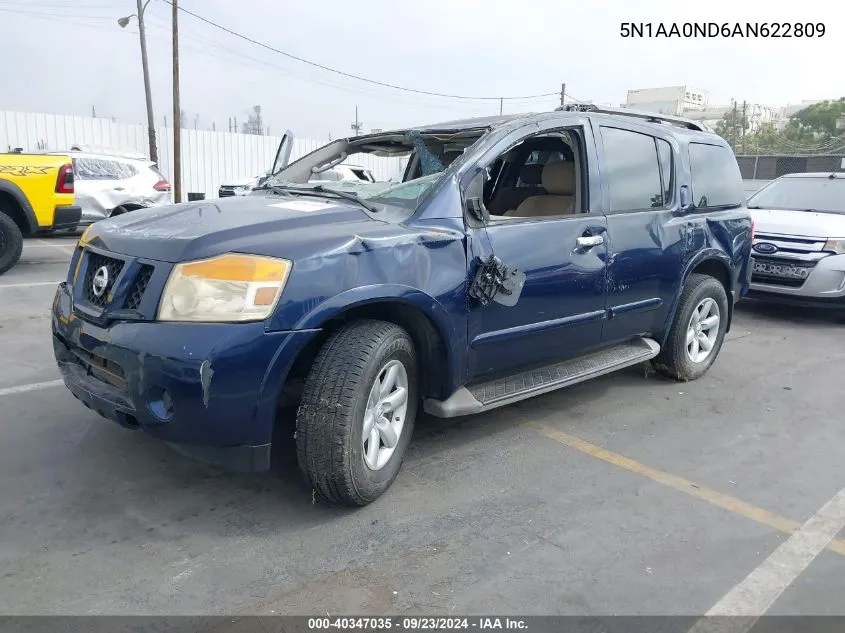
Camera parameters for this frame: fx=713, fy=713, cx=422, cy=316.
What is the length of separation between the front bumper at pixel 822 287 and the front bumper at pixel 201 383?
6.31 m

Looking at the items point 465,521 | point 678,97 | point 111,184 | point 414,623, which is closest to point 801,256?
point 465,521

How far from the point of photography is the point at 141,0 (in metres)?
20.9

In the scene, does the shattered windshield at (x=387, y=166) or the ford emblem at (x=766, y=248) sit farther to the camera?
the ford emblem at (x=766, y=248)

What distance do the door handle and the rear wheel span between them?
740 centimetres

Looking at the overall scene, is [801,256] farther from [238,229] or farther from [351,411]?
[238,229]

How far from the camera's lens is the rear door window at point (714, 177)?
196 inches

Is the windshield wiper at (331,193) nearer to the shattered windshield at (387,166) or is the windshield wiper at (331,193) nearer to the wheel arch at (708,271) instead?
the shattered windshield at (387,166)

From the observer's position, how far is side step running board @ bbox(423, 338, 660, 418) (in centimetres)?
343

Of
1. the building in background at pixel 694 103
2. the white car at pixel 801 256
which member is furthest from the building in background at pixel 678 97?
the white car at pixel 801 256

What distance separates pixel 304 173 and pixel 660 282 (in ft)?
7.80

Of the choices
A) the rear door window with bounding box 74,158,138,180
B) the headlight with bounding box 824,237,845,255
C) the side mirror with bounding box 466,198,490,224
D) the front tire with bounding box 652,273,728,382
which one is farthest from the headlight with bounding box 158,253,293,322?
the rear door window with bounding box 74,158,138,180

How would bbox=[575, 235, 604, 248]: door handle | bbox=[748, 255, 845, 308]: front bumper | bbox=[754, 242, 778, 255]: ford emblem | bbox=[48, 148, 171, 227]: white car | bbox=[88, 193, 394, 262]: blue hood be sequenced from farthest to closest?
A: bbox=[48, 148, 171, 227]: white car → bbox=[754, 242, 778, 255]: ford emblem → bbox=[748, 255, 845, 308]: front bumper → bbox=[575, 235, 604, 248]: door handle → bbox=[88, 193, 394, 262]: blue hood

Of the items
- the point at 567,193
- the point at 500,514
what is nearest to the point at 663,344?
the point at 567,193

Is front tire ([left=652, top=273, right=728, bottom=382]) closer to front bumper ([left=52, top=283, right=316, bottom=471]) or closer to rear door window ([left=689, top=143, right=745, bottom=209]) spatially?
rear door window ([left=689, top=143, right=745, bottom=209])
